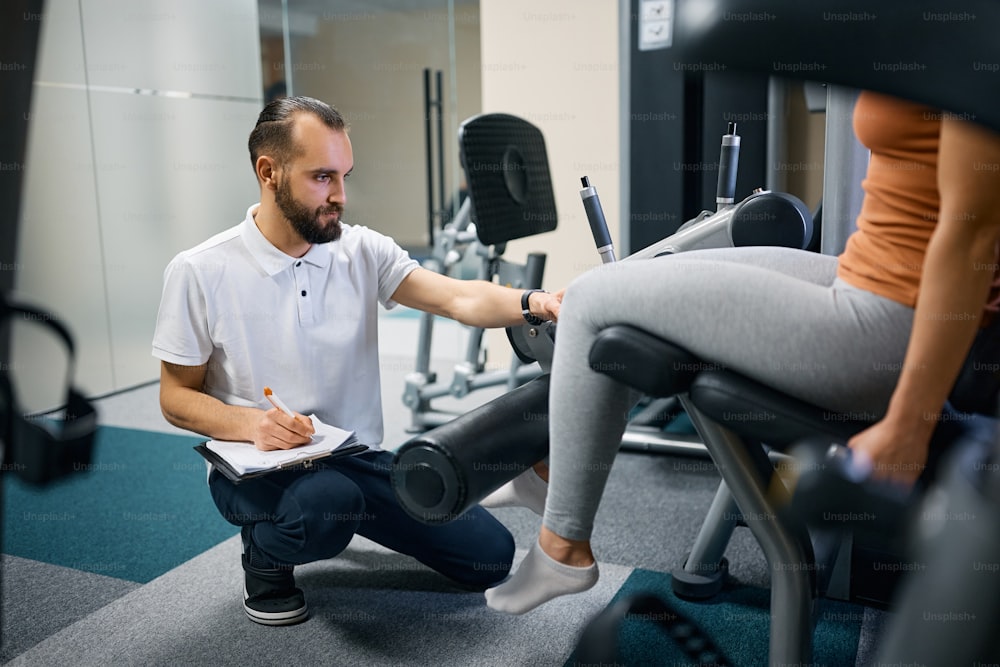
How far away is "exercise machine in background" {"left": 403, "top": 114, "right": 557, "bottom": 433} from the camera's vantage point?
227cm

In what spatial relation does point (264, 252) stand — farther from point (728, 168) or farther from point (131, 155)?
point (131, 155)

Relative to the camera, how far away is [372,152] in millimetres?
4137

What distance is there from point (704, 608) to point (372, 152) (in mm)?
2968

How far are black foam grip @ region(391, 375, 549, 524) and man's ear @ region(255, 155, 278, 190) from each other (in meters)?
0.86

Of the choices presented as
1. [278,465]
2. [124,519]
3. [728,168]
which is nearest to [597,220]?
[728,168]

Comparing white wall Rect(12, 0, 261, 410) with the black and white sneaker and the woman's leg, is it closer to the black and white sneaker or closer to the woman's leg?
the black and white sneaker

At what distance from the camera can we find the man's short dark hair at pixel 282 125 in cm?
170

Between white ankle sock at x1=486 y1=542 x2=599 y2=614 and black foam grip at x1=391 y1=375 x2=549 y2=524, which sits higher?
black foam grip at x1=391 y1=375 x2=549 y2=524

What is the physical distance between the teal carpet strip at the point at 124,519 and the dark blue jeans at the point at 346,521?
482mm

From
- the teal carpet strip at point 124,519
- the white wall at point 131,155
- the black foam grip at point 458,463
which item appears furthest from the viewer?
the white wall at point 131,155

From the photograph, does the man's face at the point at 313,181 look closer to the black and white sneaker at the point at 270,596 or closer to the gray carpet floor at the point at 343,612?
the black and white sneaker at the point at 270,596

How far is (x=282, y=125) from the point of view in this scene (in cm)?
170

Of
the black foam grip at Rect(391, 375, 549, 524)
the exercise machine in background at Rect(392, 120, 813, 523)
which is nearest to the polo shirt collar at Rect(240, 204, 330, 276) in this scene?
the exercise machine in background at Rect(392, 120, 813, 523)

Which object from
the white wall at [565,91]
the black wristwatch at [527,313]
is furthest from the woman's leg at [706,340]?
the white wall at [565,91]
